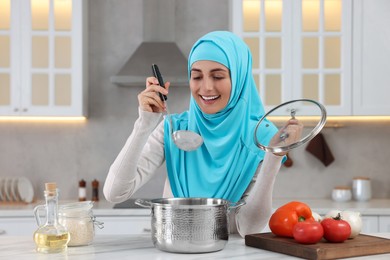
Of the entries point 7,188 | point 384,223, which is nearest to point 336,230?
point 384,223

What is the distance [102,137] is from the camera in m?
4.50

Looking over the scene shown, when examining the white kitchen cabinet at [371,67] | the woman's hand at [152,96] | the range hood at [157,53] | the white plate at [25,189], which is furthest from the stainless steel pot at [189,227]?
the white plate at [25,189]

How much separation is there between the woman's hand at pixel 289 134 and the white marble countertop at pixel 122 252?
0.33 meters

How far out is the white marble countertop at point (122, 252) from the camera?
5.88 feet

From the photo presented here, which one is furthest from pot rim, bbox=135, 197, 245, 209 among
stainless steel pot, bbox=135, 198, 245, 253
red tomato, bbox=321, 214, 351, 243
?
red tomato, bbox=321, 214, 351, 243

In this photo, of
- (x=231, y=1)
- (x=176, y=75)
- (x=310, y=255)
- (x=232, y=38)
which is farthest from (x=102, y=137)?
(x=310, y=255)

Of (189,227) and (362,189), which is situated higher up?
(189,227)

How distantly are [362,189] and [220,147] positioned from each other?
7.33ft

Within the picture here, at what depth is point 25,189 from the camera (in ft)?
14.0

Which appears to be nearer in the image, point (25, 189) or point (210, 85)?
point (210, 85)

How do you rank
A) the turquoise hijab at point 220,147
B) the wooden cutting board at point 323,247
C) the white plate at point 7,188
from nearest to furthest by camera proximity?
1. the wooden cutting board at point 323,247
2. the turquoise hijab at point 220,147
3. the white plate at point 7,188

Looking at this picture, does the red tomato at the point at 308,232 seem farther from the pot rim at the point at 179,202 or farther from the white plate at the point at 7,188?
the white plate at the point at 7,188

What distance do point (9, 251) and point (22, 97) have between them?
2368 mm

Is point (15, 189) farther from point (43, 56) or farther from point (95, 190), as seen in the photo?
point (43, 56)
